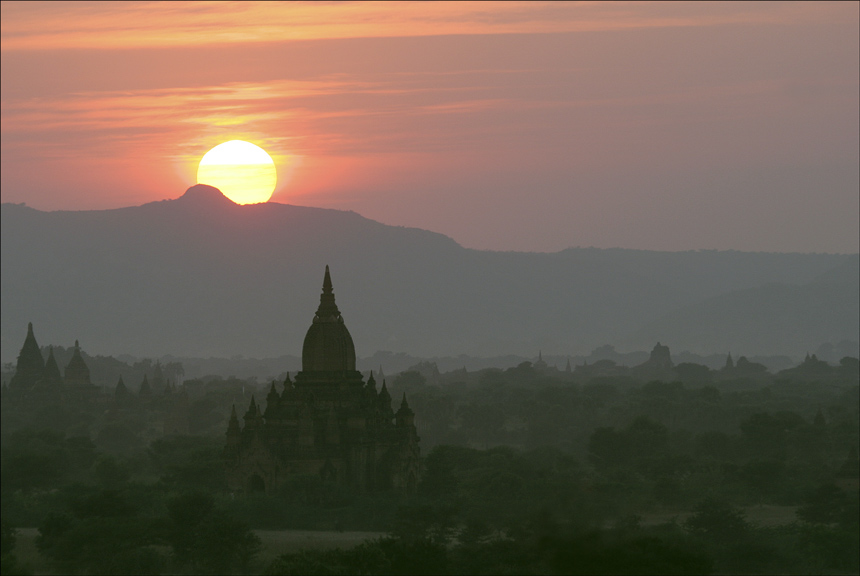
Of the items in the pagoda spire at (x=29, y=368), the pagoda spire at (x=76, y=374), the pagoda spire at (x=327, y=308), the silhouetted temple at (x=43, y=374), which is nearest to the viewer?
the pagoda spire at (x=327, y=308)

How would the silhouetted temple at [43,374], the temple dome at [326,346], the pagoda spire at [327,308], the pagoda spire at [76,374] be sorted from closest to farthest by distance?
1. the pagoda spire at [327,308]
2. the temple dome at [326,346]
3. the silhouetted temple at [43,374]
4. the pagoda spire at [76,374]

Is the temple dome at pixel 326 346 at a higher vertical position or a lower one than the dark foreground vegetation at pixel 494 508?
higher

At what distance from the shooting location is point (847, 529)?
69.1m

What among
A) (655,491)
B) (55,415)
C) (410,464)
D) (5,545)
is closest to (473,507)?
(410,464)

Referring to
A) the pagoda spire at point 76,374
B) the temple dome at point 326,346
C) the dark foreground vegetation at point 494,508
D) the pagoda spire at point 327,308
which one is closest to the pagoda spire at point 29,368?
the pagoda spire at point 76,374

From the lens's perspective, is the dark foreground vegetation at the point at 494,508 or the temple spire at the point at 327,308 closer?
the dark foreground vegetation at the point at 494,508

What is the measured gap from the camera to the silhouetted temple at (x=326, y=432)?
73.2 meters

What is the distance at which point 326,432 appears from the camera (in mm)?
74312

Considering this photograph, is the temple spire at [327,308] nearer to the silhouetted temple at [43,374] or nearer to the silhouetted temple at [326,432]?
the silhouetted temple at [326,432]

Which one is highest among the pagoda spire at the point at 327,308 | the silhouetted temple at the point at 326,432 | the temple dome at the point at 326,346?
the pagoda spire at the point at 327,308

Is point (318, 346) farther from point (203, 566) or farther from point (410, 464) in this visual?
point (203, 566)

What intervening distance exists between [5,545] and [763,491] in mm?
39310

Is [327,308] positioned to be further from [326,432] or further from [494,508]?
[494,508]

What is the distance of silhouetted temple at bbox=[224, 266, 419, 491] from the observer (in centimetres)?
7325
